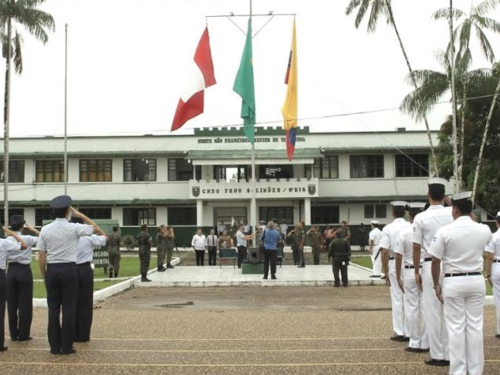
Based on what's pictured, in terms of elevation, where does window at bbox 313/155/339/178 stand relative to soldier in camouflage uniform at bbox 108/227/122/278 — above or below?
above

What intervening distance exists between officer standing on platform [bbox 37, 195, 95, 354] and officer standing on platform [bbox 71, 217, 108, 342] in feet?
2.00

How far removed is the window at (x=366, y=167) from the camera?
46.1 metres

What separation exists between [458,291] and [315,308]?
7817mm

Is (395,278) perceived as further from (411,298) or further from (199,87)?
(199,87)

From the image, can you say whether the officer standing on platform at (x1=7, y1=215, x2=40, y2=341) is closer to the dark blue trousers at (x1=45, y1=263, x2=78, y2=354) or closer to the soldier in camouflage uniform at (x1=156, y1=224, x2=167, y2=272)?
the dark blue trousers at (x1=45, y1=263, x2=78, y2=354)

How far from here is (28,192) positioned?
153 ft

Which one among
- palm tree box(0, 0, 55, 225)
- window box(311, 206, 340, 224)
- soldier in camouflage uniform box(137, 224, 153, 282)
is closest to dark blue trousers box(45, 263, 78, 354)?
soldier in camouflage uniform box(137, 224, 153, 282)

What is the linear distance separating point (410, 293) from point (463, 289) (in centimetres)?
200

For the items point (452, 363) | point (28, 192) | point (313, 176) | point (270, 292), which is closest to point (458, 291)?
point (452, 363)

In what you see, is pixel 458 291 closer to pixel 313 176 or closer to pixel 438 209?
pixel 438 209

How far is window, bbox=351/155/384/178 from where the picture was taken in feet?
151

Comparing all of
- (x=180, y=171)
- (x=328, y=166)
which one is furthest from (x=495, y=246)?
(x=180, y=171)

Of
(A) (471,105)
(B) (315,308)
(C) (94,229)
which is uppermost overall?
(A) (471,105)

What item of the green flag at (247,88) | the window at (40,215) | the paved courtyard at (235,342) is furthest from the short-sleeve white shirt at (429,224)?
the window at (40,215)
